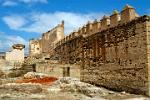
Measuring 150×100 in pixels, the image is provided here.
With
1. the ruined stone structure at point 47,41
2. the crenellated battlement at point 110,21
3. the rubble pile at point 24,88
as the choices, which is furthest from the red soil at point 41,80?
the ruined stone structure at point 47,41

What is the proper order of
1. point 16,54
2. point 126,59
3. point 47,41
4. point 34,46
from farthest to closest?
point 34,46, point 47,41, point 16,54, point 126,59

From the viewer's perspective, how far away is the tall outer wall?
21828mm

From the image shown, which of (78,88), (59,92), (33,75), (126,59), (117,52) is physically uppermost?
(117,52)

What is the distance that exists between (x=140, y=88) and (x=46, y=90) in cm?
642

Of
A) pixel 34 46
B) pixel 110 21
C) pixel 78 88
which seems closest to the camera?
pixel 78 88

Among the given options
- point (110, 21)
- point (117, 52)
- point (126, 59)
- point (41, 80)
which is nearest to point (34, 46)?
point (41, 80)

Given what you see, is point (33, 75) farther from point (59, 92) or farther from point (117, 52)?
point (117, 52)

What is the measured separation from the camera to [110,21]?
26.7m

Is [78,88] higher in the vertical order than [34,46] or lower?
lower

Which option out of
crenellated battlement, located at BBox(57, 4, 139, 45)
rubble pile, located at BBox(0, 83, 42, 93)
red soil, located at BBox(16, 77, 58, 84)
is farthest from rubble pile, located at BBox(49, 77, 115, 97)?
crenellated battlement, located at BBox(57, 4, 139, 45)

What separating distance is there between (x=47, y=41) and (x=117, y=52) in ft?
101

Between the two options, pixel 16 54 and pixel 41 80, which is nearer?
pixel 41 80

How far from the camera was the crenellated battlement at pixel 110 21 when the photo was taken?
78.1ft

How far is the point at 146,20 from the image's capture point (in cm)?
2170
